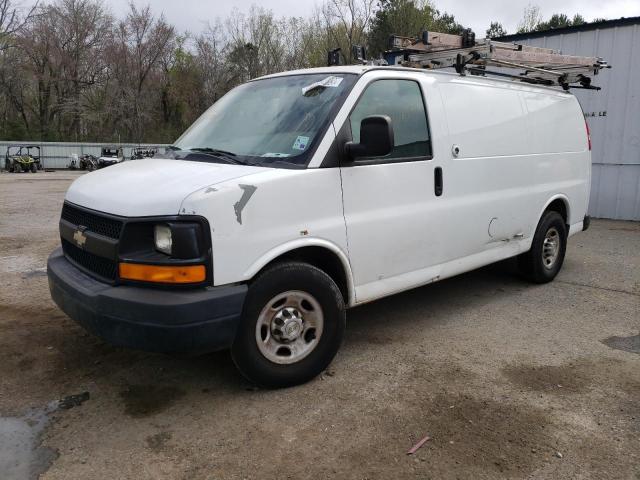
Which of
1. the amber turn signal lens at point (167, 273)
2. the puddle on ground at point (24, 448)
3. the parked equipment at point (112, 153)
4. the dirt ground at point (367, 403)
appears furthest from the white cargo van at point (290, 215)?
the parked equipment at point (112, 153)

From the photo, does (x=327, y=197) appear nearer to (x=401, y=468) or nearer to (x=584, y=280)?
(x=401, y=468)

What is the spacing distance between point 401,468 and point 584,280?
4601mm

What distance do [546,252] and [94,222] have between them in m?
4.83

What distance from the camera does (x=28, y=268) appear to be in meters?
6.65

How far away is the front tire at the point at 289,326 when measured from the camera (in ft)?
10.7

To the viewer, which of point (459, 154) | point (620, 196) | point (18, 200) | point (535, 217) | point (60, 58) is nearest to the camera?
point (459, 154)

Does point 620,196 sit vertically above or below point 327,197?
below

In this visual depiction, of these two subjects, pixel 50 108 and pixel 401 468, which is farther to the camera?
pixel 50 108

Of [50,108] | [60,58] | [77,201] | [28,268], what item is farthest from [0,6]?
[77,201]

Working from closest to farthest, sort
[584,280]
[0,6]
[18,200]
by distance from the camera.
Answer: [584,280] → [18,200] → [0,6]

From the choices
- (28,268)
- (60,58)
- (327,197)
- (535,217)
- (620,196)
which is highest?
(60,58)

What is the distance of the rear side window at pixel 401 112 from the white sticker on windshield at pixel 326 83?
216 millimetres

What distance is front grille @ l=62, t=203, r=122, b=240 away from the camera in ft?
10.4

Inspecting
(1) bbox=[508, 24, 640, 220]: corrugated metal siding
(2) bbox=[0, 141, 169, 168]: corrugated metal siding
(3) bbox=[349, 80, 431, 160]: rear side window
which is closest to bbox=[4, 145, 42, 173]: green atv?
(2) bbox=[0, 141, 169, 168]: corrugated metal siding
